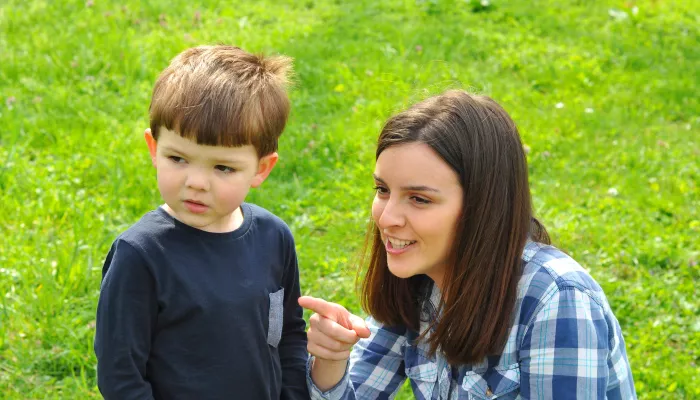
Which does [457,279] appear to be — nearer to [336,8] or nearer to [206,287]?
[206,287]

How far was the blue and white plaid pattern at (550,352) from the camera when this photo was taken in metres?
2.11

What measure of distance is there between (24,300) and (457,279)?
187cm

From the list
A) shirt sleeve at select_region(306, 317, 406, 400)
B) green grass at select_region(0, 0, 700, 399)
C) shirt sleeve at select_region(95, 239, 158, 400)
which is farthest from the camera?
green grass at select_region(0, 0, 700, 399)

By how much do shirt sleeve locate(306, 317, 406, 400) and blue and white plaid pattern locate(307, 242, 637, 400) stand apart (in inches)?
6.9

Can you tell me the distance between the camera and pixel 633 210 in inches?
175

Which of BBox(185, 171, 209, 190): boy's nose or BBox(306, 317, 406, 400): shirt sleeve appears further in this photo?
BBox(306, 317, 406, 400): shirt sleeve

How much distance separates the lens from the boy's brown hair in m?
2.10

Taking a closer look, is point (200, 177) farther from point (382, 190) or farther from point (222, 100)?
point (382, 190)

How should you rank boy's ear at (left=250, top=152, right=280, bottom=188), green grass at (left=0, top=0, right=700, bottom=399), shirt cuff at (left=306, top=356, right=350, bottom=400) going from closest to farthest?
boy's ear at (left=250, top=152, right=280, bottom=188) < shirt cuff at (left=306, top=356, right=350, bottom=400) < green grass at (left=0, top=0, right=700, bottom=399)

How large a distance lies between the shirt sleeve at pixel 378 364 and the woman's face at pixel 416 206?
1.32 feet

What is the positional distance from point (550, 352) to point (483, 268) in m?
0.25

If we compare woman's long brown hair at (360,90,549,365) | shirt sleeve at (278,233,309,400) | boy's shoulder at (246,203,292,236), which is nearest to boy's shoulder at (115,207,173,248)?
boy's shoulder at (246,203,292,236)

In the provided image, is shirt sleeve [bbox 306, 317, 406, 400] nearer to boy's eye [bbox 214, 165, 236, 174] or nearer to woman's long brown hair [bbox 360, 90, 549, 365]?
woman's long brown hair [bbox 360, 90, 549, 365]

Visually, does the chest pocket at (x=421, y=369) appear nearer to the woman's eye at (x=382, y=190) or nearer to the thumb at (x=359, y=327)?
the thumb at (x=359, y=327)
